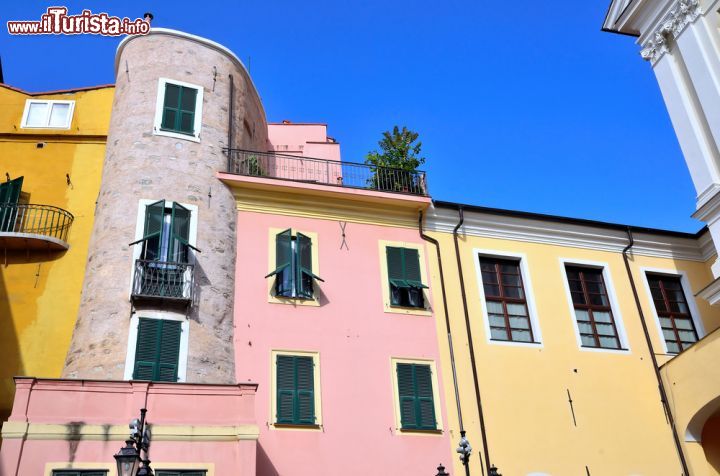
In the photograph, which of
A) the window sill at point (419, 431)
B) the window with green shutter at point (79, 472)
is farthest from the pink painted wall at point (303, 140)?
the window with green shutter at point (79, 472)

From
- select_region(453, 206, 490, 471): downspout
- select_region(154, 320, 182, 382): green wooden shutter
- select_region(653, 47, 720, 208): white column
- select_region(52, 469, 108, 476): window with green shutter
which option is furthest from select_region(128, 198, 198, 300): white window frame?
select_region(653, 47, 720, 208): white column

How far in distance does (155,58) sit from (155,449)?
1038 centimetres

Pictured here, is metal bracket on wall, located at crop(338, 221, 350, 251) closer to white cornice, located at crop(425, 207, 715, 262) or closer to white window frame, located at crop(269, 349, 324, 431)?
white cornice, located at crop(425, 207, 715, 262)

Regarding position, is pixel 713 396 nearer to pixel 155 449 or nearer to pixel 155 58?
pixel 155 449

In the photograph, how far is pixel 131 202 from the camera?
16.8 meters

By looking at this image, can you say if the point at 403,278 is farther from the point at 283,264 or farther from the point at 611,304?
the point at 611,304

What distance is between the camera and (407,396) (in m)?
16.3

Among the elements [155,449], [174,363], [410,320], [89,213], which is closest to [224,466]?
[155,449]

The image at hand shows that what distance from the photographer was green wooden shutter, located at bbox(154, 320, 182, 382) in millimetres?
14789

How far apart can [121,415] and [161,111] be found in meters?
8.05

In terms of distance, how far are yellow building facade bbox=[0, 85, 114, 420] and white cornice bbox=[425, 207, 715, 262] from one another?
8.75 meters

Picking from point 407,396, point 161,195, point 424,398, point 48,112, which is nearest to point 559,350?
point 424,398

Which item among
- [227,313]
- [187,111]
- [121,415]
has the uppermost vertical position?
[187,111]

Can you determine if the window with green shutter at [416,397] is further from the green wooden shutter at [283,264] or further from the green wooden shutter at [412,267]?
the green wooden shutter at [283,264]
